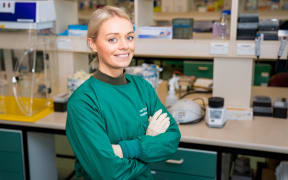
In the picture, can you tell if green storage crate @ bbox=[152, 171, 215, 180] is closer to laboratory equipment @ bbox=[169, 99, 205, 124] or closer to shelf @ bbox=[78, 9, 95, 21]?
laboratory equipment @ bbox=[169, 99, 205, 124]

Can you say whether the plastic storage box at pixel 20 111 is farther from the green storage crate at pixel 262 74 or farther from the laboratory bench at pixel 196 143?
the green storage crate at pixel 262 74

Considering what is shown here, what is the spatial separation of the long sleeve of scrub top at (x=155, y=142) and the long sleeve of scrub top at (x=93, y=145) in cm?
11

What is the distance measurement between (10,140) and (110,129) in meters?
1.30

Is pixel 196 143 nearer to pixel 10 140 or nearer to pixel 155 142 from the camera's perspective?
pixel 155 142

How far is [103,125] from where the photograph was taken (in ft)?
4.76

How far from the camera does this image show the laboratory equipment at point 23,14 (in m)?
2.54

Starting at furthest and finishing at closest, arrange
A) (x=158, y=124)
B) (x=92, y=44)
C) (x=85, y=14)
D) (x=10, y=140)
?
(x=85, y=14) → (x=10, y=140) → (x=158, y=124) → (x=92, y=44)

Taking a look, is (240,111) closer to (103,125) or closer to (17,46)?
(103,125)

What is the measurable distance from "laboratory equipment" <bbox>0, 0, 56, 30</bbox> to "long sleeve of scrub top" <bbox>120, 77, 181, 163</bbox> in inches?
50.8

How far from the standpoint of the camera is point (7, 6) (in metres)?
2.57

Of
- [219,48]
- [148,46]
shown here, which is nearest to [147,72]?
[148,46]

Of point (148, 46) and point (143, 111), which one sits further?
point (148, 46)

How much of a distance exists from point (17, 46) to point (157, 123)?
70.4 inches

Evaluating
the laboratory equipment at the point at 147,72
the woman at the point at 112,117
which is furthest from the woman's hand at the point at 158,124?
the laboratory equipment at the point at 147,72
